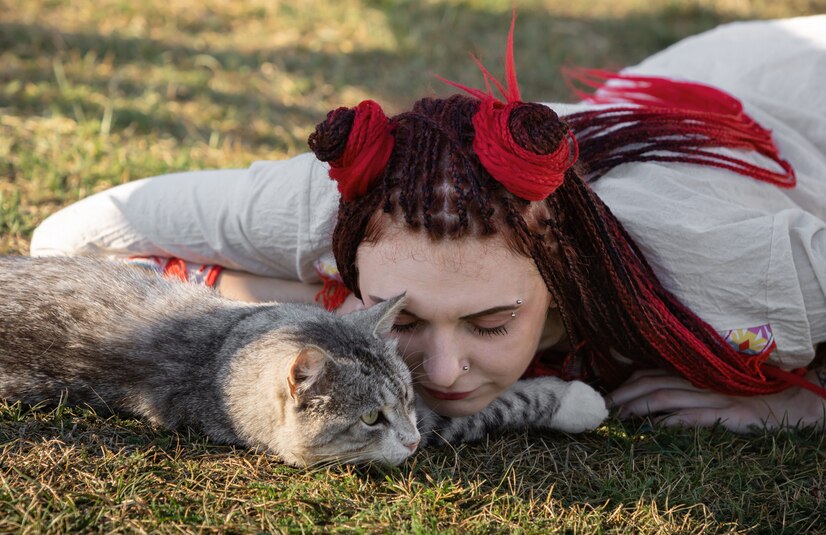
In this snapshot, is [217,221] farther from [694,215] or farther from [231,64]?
[231,64]

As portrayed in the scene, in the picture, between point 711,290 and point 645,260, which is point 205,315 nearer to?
point 645,260

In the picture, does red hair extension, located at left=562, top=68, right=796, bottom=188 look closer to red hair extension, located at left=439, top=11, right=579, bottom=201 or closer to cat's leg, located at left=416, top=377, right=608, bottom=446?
red hair extension, located at left=439, top=11, right=579, bottom=201

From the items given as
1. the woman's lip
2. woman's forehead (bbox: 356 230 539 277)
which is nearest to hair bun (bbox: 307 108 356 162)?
woman's forehead (bbox: 356 230 539 277)

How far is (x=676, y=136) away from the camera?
2904mm

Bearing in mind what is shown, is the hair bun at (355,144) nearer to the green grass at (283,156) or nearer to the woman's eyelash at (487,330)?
the woman's eyelash at (487,330)

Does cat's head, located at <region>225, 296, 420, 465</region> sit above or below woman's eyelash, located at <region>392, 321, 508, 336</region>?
below

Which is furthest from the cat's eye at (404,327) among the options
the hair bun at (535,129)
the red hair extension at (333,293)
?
the hair bun at (535,129)

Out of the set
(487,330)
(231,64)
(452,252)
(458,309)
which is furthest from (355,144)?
(231,64)

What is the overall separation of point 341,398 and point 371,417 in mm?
111

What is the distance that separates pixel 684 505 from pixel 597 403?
46 cm

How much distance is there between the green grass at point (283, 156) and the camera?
211 cm

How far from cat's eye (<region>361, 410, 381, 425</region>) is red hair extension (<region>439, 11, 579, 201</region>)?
2.32ft

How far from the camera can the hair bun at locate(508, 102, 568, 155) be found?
85.9 inches

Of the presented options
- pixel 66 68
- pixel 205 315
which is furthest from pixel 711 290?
pixel 66 68
